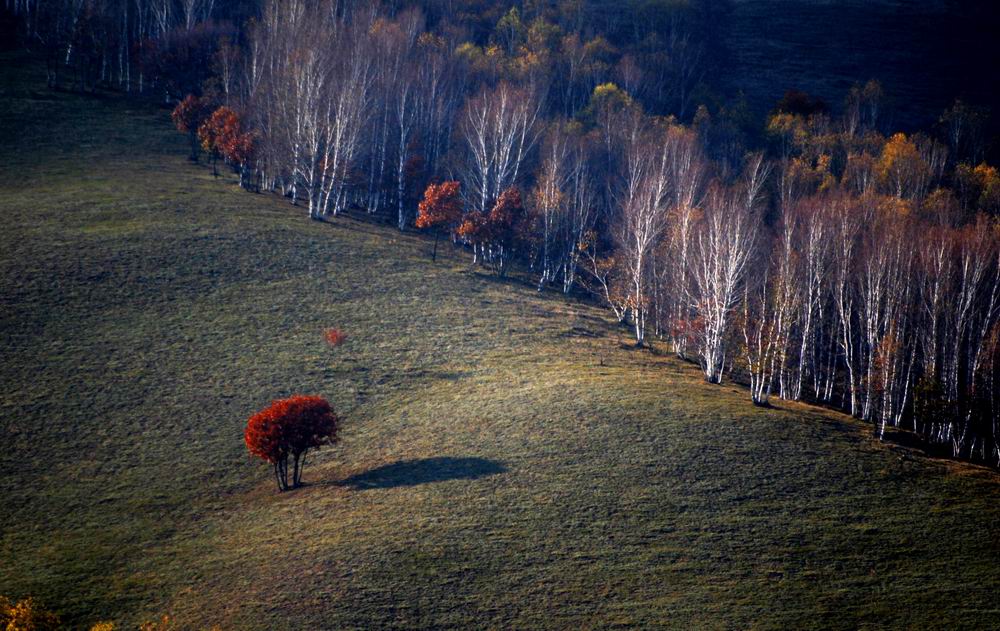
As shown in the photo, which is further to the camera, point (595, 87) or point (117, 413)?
point (595, 87)

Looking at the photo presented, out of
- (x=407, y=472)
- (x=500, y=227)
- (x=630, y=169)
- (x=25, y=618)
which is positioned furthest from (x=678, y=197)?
(x=25, y=618)

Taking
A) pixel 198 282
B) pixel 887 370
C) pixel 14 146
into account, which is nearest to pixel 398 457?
pixel 198 282

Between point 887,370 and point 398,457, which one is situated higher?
point 887,370

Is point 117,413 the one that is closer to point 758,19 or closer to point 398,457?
point 398,457

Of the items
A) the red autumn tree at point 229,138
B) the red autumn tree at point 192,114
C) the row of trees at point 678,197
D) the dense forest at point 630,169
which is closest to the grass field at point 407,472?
the row of trees at point 678,197

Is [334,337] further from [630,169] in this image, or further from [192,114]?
[192,114]

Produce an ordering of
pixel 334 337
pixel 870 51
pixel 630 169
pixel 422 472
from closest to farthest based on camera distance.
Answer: pixel 422 472 < pixel 334 337 < pixel 630 169 < pixel 870 51

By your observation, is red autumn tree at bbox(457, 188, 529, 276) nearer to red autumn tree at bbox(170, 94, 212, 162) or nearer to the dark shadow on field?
red autumn tree at bbox(170, 94, 212, 162)
